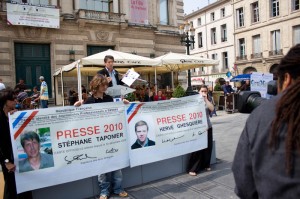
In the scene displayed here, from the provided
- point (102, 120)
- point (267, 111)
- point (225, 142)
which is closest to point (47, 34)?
point (225, 142)

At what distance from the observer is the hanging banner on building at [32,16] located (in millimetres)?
14633

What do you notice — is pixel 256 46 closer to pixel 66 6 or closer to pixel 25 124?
pixel 66 6

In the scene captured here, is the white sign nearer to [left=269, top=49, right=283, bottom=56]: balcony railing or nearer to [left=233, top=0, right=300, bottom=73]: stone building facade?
[left=233, top=0, right=300, bottom=73]: stone building facade

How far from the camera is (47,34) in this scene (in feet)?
53.1

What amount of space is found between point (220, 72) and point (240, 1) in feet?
38.8

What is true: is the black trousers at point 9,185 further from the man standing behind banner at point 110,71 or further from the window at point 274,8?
the window at point 274,8

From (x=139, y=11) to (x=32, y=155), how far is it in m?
17.5

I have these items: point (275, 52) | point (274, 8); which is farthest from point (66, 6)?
point (274, 8)

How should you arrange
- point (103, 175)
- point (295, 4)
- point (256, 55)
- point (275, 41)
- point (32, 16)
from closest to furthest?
point (103, 175), point (32, 16), point (295, 4), point (275, 41), point (256, 55)

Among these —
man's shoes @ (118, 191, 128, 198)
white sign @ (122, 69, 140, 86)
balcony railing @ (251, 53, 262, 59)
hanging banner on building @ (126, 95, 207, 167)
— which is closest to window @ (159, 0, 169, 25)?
white sign @ (122, 69, 140, 86)

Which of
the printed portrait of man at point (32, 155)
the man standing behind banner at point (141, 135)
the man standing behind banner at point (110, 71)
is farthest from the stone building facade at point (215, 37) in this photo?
the printed portrait of man at point (32, 155)

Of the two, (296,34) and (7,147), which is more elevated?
(296,34)

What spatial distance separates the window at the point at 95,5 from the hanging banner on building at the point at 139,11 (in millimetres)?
1744

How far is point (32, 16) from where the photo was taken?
A: 49.8ft
